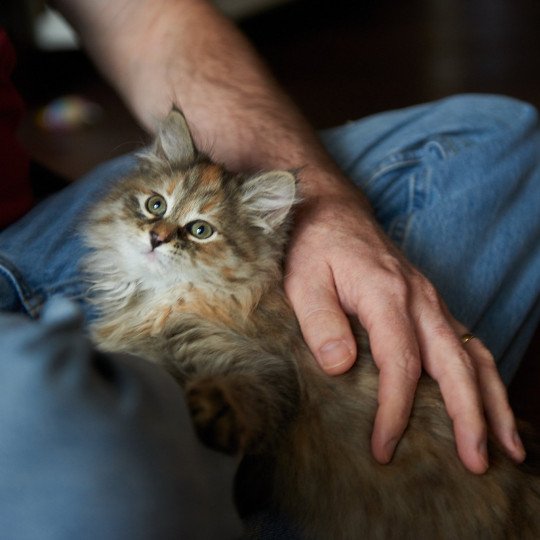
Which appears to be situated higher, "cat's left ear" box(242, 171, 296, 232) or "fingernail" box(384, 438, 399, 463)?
"cat's left ear" box(242, 171, 296, 232)

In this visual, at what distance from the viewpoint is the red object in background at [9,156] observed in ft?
5.08

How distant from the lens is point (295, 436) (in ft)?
3.82

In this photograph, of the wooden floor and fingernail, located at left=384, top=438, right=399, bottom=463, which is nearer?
fingernail, located at left=384, top=438, right=399, bottom=463

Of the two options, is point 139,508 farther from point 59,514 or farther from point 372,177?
point 372,177

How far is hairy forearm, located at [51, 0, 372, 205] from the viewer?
5.30ft

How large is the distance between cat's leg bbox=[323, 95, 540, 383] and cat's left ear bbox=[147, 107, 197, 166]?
0.44m

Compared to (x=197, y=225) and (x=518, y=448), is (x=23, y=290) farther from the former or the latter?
(x=518, y=448)

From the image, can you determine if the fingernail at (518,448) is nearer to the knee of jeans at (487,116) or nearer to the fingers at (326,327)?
the fingers at (326,327)

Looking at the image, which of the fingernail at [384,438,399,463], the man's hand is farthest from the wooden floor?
the fingernail at [384,438,399,463]

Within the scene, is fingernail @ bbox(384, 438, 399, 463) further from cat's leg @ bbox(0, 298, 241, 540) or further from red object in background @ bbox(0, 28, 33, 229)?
red object in background @ bbox(0, 28, 33, 229)

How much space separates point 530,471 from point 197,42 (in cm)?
129

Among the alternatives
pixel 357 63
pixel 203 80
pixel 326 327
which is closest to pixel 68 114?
pixel 357 63

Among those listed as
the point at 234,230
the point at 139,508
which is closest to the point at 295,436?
the point at 234,230

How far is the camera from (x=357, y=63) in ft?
12.7
